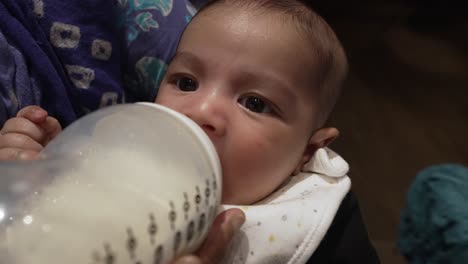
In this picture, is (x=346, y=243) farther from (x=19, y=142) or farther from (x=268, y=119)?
(x=19, y=142)

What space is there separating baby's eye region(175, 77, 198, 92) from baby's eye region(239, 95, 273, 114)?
0.07 metres

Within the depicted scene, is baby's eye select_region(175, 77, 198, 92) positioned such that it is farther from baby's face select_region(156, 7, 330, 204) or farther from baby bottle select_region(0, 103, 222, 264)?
baby bottle select_region(0, 103, 222, 264)

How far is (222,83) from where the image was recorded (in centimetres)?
69

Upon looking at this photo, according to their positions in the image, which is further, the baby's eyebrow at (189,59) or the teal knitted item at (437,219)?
the teal knitted item at (437,219)

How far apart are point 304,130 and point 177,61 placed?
0.21 meters

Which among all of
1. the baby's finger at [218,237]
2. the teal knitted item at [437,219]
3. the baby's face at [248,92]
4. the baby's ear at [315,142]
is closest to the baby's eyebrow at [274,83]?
the baby's face at [248,92]

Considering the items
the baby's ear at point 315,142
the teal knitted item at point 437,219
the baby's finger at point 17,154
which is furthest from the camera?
the teal knitted item at point 437,219

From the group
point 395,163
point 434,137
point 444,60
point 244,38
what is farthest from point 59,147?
point 444,60

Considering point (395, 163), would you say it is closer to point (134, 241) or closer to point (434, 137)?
point (434, 137)

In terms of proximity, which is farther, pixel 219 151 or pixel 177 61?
pixel 177 61

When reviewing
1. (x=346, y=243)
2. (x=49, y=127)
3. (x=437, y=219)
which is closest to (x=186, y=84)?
(x=49, y=127)

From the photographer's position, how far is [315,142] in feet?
2.66

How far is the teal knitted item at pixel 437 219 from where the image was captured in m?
1.01

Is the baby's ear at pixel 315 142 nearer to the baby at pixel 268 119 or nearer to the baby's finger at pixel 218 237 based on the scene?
the baby at pixel 268 119
